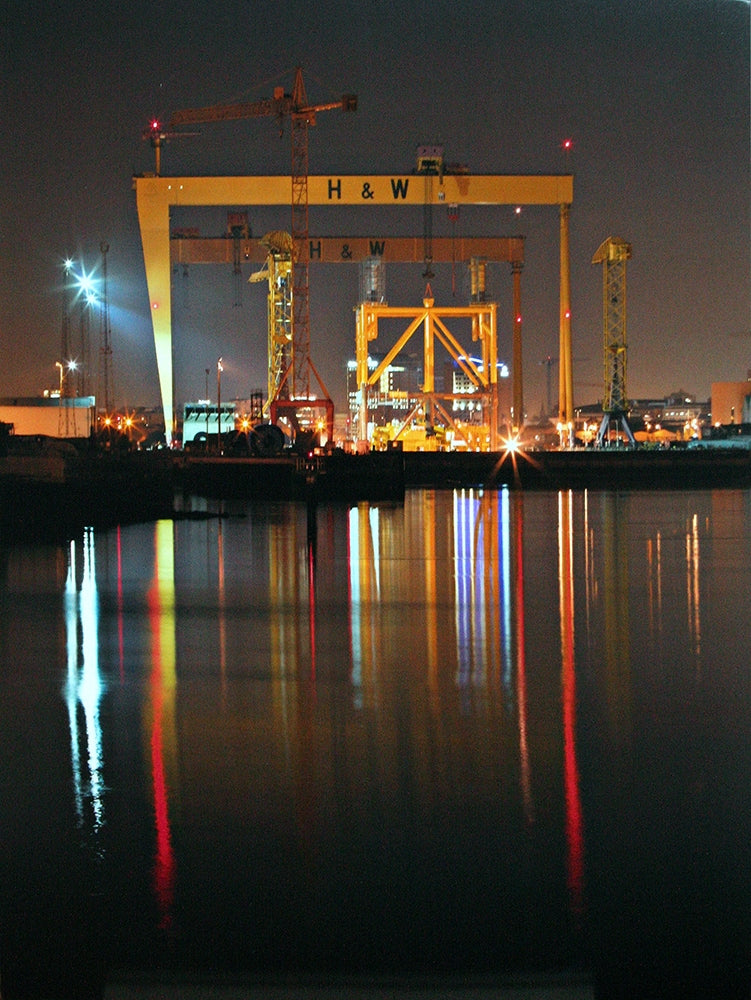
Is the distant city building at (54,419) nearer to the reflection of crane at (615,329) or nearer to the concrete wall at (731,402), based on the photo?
the reflection of crane at (615,329)

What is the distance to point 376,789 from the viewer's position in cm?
477

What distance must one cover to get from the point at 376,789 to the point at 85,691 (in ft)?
8.16

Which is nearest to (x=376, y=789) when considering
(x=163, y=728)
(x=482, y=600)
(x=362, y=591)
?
(x=163, y=728)

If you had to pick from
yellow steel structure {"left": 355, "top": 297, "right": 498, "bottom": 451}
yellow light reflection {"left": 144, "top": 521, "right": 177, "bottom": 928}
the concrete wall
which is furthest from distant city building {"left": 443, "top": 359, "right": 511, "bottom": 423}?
yellow light reflection {"left": 144, "top": 521, "right": 177, "bottom": 928}

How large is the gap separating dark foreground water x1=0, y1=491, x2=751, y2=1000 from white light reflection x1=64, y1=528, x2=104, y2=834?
0.02 m

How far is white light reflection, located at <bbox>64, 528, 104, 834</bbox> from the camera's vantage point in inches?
184

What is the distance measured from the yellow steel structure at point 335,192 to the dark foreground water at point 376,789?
23913 mm

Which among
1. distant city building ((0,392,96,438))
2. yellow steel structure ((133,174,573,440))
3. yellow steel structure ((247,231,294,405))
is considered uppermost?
yellow steel structure ((133,174,573,440))

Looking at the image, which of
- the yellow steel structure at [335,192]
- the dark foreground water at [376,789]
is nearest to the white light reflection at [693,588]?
the dark foreground water at [376,789]

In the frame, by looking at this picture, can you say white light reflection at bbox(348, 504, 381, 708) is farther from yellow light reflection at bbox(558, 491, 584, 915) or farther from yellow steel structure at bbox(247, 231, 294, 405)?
yellow steel structure at bbox(247, 231, 294, 405)

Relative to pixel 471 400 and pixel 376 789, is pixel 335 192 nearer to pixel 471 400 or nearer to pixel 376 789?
pixel 471 400

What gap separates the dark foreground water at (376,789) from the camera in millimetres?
3387

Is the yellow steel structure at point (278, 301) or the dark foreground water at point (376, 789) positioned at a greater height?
the yellow steel structure at point (278, 301)

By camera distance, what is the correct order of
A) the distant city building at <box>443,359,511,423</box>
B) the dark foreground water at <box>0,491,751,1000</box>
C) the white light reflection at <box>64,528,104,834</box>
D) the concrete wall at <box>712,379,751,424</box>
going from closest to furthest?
the dark foreground water at <box>0,491,751,1000</box> → the white light reflection at <box>64,528,104,834</box> → the distant city building at <box>443,359,511,423</box> → the concrete wall at <box>712,379,751,424</box>
